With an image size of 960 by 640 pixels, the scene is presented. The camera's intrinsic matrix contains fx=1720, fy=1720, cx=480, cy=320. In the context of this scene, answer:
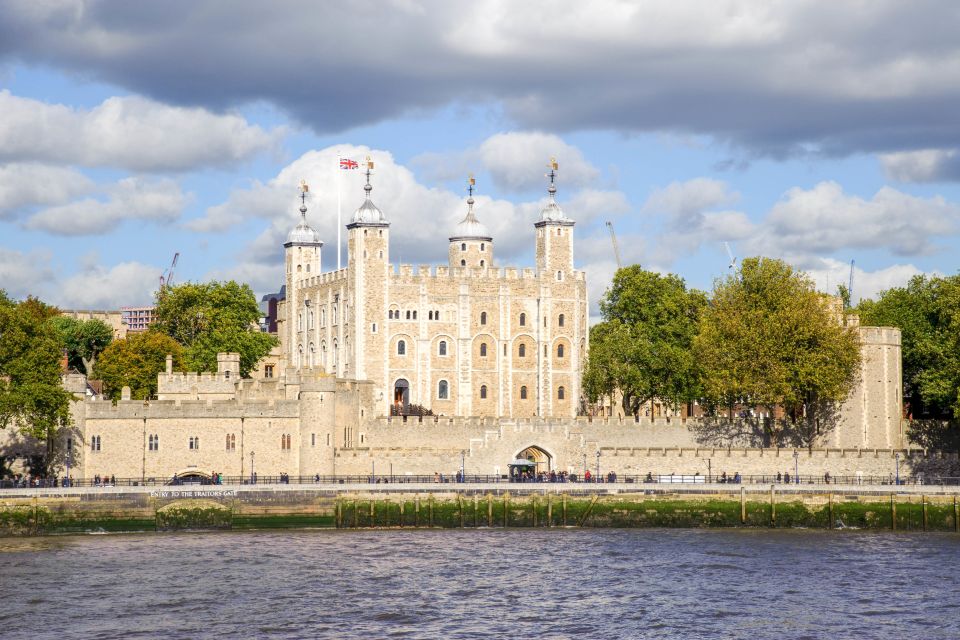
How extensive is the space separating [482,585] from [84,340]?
66.7 meters

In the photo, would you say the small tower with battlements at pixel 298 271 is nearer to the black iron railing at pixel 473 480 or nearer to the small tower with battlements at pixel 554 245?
the small tower with battlements at pixel 554 245

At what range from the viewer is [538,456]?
8831 centimetres

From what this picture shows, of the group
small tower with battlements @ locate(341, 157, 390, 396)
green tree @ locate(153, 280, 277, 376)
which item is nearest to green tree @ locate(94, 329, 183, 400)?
green tree @ locate(153, 280, 277, 376)

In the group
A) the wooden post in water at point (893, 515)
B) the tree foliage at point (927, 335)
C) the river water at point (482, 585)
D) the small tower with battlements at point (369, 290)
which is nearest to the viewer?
the river water at point (482, 585)

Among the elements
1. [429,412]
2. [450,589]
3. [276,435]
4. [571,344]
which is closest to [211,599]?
[450,589]

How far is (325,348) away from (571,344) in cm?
1578

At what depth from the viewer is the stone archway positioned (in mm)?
87125

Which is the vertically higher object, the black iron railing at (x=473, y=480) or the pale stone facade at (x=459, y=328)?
the pale stone facade at (x=459, y=328)

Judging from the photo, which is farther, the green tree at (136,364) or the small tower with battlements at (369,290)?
the small tower with battlements at (369,290)

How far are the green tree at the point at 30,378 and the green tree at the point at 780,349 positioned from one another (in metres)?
32.6

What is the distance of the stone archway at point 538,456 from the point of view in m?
87.1

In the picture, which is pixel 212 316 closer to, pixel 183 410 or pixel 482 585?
pixel 183 410

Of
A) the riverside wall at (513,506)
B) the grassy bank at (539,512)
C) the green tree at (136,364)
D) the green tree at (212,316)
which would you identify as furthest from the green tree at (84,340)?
the grassy bank at (539,512)

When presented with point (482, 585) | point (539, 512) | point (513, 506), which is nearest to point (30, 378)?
point (513, 506)
